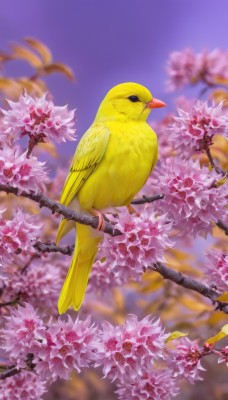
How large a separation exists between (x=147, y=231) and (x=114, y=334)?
181mm

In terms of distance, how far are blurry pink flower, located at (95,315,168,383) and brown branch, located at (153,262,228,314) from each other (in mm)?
91

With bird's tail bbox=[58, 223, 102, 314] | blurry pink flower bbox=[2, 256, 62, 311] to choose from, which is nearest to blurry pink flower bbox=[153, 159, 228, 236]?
bird's tail bbox=[58, 223, 102, 314]

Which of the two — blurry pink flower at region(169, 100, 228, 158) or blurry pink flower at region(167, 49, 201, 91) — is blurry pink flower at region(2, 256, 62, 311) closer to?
blurry pink flower at region(169, 100, 228, 158)

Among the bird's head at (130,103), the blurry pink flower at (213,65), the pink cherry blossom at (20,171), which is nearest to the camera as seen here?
the pink cherry blossom at (20,171)

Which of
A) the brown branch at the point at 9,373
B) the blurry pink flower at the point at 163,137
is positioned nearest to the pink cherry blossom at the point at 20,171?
the brown branch at the point at 9,373

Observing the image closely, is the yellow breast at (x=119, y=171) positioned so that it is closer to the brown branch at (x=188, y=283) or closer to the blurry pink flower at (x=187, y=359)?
the brown branch at (x=188, y=283)

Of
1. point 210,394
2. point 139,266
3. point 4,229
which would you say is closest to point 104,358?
point 139,266

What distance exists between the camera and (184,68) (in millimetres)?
2051

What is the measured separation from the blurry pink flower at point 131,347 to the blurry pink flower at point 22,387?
7.9 inches

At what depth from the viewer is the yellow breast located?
1170 mm

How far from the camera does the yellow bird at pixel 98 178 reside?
1.17 m

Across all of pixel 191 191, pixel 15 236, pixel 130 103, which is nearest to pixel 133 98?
pixel 130 103

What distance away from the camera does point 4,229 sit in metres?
1.04

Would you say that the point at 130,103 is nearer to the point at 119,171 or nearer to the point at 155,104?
the point at 155,104
